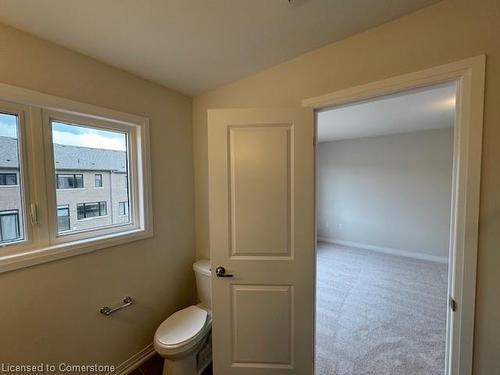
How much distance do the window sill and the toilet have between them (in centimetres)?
70

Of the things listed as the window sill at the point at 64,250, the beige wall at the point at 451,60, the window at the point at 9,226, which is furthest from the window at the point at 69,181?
the beige wall at the point at 451,60

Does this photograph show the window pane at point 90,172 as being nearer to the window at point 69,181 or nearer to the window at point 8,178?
the window at point 69,181

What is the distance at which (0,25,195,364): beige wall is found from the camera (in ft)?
4.01

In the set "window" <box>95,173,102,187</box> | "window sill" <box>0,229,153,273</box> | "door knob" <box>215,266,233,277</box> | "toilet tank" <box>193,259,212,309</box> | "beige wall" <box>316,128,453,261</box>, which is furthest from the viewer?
"beige wall" <box>316,128,453,261</box>

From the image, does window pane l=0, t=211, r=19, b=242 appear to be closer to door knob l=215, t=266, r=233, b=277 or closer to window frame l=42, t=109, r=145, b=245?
window frame l=42, t=109, r=145, b=245

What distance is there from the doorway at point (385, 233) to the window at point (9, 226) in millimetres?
2118

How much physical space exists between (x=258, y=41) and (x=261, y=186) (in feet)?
2.96

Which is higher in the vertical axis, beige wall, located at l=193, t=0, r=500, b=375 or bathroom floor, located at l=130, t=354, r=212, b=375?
beige wall, located at l=193, t=0, r=500, b=375

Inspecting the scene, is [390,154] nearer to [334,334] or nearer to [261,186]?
[334,334]

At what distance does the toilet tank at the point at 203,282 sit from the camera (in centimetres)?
191

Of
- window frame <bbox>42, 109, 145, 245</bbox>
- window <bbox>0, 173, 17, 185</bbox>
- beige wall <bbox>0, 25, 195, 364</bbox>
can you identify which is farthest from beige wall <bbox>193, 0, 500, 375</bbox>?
window <bbox>0, 173, 17, 185</bbox>

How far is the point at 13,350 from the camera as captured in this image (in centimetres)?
120

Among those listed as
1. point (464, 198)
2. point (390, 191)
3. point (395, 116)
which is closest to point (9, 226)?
point (464, 198)

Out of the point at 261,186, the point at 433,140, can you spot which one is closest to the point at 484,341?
the point at 261,186
